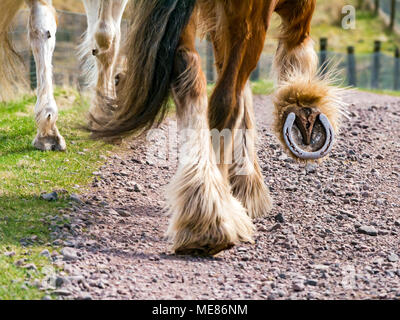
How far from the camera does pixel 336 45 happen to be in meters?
27.2

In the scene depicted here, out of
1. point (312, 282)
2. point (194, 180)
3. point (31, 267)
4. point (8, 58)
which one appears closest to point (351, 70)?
point (8, 58)

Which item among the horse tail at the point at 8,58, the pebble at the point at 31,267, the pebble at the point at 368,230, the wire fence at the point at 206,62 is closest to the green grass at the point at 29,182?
the pebble at the point at 31,267

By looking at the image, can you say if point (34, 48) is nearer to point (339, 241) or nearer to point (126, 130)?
point (126, 130)

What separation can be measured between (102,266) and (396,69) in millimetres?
17654

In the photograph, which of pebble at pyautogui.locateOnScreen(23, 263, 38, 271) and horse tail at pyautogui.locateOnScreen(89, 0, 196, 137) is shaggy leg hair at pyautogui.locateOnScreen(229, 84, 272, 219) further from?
pebble at pyautogui.locateOnScreen(23, 263, 38, 271)

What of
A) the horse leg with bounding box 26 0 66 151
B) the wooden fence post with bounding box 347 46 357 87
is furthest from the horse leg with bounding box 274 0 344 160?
the wooden fence post with bounding box 347 46 357 87

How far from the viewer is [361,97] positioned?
407 inches

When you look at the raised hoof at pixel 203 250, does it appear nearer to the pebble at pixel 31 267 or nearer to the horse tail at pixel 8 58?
the pebble at pixel 31 267

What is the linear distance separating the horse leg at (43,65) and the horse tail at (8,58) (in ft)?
1.59

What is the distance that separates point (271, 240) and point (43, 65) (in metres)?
2.75

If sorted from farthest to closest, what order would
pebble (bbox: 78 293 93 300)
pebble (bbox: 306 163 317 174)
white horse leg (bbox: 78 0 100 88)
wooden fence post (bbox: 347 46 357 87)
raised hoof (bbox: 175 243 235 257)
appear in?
wooden fence post (bbox: 347 46 357 87)
white horse leg (bbox: 78 0 100 88)
pebble (bbox: 306 163 317 174)
raised hoof (bbox: 175 243 235 257)
pebble (bbox: 78 293 93 300)

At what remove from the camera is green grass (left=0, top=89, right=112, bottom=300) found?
11.2 ft

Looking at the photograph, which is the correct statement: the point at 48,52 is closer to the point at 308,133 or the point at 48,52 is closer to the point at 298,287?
the point at 308,133

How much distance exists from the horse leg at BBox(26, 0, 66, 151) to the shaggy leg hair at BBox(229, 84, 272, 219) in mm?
1869
